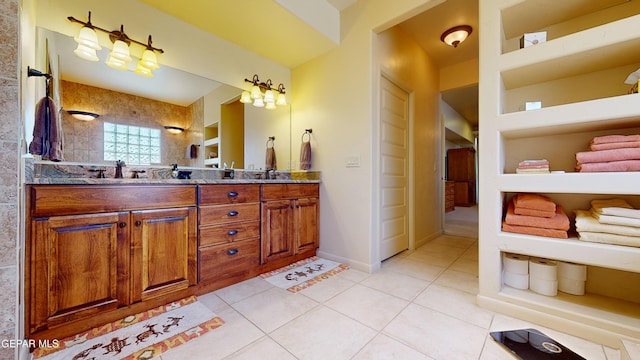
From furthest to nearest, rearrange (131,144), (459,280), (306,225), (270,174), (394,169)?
1. (270,174)
2. (394,169)
3. (306,225)
4. (459,280)
5. (131,144)

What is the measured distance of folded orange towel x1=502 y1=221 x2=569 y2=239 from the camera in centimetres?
144

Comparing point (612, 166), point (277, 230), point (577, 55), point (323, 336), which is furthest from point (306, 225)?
point (577, 55)

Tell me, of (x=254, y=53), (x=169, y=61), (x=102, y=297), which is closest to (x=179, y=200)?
(x=102, y=297)

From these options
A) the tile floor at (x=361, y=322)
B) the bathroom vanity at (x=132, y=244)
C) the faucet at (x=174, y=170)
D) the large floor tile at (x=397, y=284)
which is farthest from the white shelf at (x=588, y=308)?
the faucet at (x=174, y=170)

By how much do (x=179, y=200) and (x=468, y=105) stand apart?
21.8 ft

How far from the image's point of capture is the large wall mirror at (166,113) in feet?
5.68

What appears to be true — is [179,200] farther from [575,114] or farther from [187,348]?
[575,114]

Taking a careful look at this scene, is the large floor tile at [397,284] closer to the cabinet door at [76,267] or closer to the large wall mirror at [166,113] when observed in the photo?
the large wall mirror at [166,113]

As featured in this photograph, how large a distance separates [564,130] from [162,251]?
2911 millimetres

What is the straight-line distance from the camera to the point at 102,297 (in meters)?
1.40

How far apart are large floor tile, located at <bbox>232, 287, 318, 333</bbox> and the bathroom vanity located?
376mm

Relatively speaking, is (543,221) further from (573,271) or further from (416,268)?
(416,268)

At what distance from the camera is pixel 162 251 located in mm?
1628

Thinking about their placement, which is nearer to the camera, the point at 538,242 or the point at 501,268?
the point at 538,242
